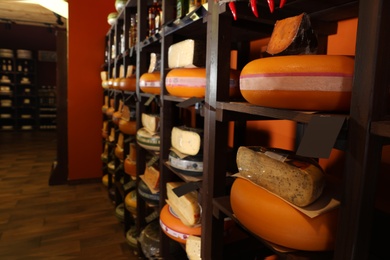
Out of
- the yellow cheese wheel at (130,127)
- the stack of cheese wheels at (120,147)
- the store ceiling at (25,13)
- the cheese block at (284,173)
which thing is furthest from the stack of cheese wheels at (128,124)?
the store ceiling at (25,13)

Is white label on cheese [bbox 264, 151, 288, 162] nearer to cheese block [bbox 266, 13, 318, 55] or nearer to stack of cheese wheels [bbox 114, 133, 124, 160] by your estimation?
cheese block [bbox 266, 13, 318, 55]

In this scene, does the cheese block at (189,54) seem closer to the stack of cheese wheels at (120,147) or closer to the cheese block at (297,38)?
the cheese block at (297,38)

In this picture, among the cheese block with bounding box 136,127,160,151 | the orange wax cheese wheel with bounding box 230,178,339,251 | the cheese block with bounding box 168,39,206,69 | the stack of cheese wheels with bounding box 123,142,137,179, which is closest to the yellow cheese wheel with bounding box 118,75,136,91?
the stack of cheese wheels with bounding box 123,142,137,179

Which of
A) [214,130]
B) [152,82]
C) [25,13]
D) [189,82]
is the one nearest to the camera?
[214,130]

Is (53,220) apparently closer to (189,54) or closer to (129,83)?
(129,83)

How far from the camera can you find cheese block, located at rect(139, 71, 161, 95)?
199 centimetres

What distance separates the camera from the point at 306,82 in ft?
2.46

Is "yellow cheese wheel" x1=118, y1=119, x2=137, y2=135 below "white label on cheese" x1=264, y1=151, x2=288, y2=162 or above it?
below

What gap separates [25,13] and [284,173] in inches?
250

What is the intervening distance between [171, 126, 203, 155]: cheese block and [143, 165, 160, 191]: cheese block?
0.46m

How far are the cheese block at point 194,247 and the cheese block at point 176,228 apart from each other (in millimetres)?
43

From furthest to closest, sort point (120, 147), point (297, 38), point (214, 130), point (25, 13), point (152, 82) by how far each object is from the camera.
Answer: point (25, 13)
point (120, 147)
point (152, 82)
point (214, 130)
point (297, 38)

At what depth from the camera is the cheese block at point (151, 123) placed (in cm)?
203

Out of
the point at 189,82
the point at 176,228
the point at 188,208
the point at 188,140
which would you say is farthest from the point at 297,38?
the point at 176,228
